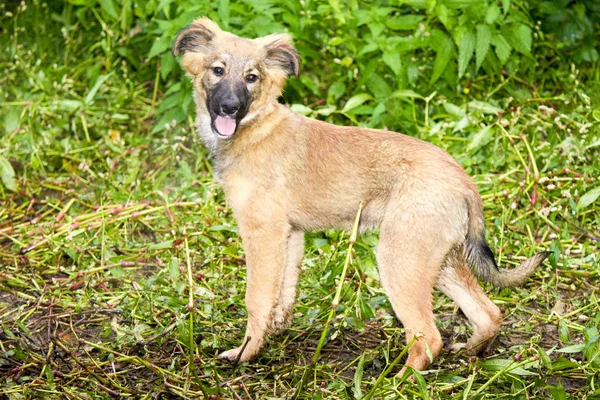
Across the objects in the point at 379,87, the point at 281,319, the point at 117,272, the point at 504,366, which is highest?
the point at 379,87

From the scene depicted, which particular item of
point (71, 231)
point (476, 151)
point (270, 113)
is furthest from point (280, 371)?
point (476, 151)

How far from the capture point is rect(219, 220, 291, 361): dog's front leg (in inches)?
206

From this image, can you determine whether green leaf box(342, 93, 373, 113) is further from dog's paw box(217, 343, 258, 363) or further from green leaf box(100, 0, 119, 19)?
dog's paw box(217, 343, 258, 363)

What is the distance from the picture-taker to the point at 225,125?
210 inches

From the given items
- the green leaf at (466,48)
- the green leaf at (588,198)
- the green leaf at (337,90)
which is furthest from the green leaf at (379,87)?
the green leaf at (588,198)

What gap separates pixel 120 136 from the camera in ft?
26.9

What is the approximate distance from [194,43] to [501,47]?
2760mm

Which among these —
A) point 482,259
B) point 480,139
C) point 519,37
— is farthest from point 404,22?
point 482,259

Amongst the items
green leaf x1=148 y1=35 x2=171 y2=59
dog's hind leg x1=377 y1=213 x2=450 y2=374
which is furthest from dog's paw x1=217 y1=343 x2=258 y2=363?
green leaf x1=148 y1=35 x2=171 y2=59

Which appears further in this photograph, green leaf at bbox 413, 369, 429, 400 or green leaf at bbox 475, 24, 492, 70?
green leaf at bbox 475, 24, 492, 70

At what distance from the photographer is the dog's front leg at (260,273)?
5.23 meters

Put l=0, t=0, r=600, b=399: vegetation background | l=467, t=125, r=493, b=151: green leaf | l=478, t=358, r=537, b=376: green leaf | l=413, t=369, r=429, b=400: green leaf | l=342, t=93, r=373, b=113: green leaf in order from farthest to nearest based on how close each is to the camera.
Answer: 1. l=342, t=93, r=373, b=113: green leaf
2. l=467, t=125, r=493, b=151: green leaf
3. l=0, t=0, r=600, b=399: vegetation background
4. l=478, t=358, r=537, b=376: green leaf
5. l=413, t=369, r=429, b=400: green leaf

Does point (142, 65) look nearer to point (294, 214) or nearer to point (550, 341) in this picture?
point (294, 214)

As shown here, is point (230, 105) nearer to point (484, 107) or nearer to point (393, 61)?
point (393, 61)
